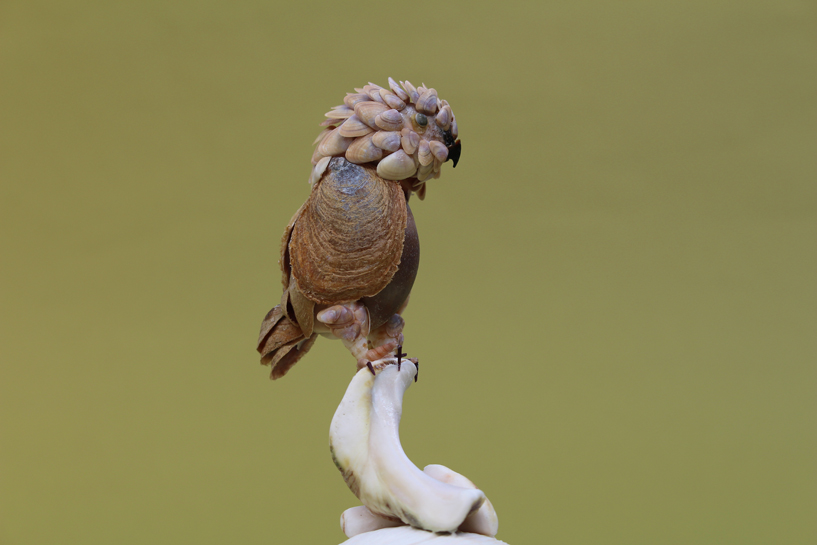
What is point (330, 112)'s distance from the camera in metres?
2.78

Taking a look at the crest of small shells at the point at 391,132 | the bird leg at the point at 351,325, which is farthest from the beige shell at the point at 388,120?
the bird leg at the point at 351,325

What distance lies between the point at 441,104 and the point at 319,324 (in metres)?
0.76

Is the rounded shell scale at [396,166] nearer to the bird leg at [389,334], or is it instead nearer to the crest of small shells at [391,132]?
the crest of small shells at [391,132]

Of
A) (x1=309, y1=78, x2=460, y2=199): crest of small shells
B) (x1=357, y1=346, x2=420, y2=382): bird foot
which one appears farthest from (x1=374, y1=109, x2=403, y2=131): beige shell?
(x1=357, y1=346, x2=420, y2=382): bird foot

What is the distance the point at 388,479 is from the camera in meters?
2.58

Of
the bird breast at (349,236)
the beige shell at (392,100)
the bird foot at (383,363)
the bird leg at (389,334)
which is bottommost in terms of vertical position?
the bird foot at (383,363)

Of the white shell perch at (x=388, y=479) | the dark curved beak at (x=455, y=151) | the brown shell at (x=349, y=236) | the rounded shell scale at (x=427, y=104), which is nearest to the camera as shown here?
the white shell perch at (x=388, y=479)

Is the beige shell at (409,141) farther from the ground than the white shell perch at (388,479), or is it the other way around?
the beige shell at (409,141)

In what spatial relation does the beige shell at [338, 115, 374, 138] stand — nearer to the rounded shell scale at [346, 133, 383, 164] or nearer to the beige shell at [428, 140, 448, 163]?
the rounded shell scale at [346, 133, 383, 164]

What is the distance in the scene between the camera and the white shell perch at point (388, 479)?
8.20ft

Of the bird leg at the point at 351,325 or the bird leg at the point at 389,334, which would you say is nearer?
the bird leg at the point at 351,325

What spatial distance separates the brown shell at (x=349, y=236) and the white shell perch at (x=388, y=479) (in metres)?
0.27

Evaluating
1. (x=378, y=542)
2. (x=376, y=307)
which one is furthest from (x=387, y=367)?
(x=378, y=542)

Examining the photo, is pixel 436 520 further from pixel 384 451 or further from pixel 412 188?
pixel 412 188
